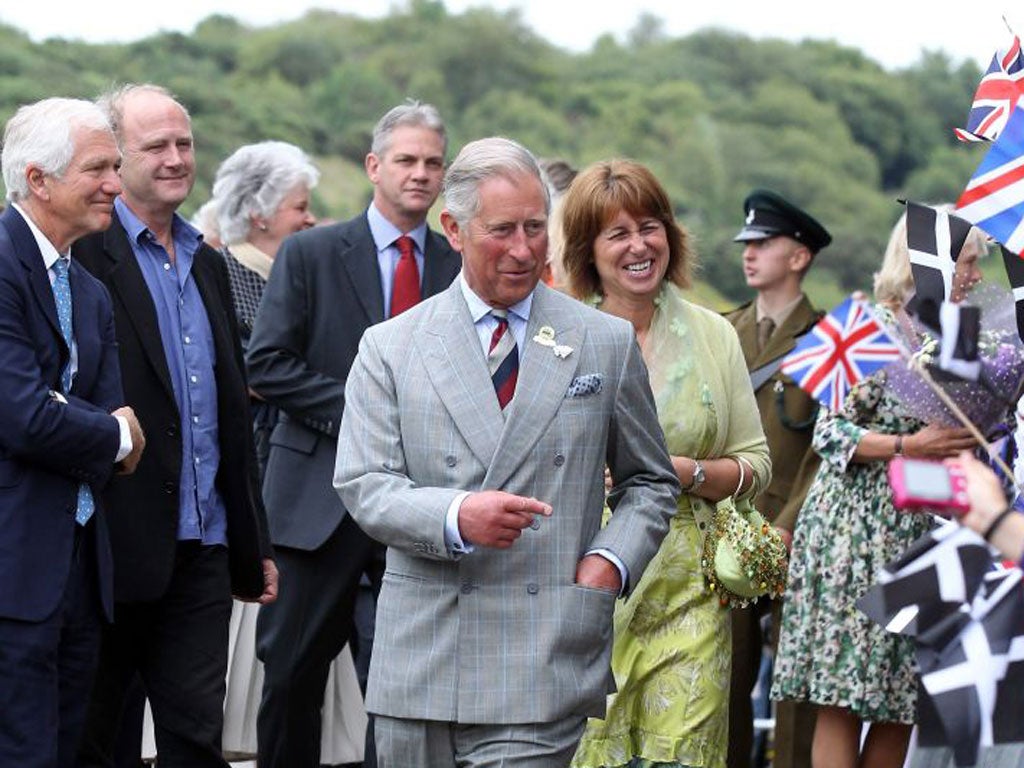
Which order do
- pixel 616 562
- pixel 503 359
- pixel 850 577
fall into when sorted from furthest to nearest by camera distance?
1. pixel 850 577
2. pixel 503 359
3. pixel 616 562

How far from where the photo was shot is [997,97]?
20.2 ft

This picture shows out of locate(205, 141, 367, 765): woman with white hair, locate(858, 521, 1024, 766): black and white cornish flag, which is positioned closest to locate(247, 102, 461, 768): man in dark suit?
locate(205, 141, 367, 765): woman with white hair

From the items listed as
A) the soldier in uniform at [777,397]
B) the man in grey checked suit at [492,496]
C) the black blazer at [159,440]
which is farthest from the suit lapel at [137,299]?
the soldier in uniform at [777,397]

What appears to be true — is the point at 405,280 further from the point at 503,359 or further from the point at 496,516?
the point at 496,516

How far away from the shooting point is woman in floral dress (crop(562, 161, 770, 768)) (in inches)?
255

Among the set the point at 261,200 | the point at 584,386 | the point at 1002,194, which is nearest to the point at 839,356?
the point at 1002,194

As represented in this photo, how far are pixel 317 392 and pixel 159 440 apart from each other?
43.6 inches

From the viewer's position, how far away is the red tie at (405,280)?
303 inches

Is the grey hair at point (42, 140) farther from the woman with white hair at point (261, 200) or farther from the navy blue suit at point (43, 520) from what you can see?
the woman with white hair at point (261, 200)

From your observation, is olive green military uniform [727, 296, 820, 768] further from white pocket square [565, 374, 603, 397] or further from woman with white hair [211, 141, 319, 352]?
white pocket square [565, 374, 603, 397]

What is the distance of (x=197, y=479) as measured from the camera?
6520mm

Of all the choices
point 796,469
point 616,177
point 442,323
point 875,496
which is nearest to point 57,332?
point 442,323

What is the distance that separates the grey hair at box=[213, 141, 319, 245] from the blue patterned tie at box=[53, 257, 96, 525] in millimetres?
3350

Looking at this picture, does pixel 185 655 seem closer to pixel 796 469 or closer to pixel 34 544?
pixel 34 544
